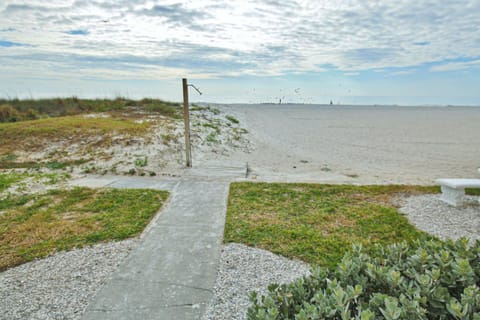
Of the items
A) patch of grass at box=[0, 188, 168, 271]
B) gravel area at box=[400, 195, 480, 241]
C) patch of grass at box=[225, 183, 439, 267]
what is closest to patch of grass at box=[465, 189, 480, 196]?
gravel area at box=[400, 195, 480, 241]

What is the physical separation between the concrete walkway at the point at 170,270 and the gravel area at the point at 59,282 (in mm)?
172

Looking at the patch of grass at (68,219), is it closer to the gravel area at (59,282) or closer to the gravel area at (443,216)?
the gravel area at (59,282)

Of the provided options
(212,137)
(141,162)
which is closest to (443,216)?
(141,162)

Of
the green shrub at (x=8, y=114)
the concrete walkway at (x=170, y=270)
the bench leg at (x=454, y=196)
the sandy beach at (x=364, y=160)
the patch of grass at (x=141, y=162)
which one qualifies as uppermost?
the green shrub at (x=8, y=114)

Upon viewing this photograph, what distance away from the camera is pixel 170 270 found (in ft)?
11.4

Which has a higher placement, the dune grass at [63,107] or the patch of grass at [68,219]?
the dune grass at [63,107]

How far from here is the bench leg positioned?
18.3ft

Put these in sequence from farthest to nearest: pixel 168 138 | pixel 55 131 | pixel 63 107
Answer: pixel 63 107
pixel 55 131
pixel 168 138

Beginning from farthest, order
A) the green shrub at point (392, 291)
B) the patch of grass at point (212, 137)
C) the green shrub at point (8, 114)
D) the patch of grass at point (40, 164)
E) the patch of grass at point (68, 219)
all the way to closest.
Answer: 1. the green shrub at point (8, 114)
2. the patch of grass at point (212, 137)
3. the patch of grass at point (40, 164)
4. the patch of grass at point (68, 219)
5. the green shrub at point (392, 291)

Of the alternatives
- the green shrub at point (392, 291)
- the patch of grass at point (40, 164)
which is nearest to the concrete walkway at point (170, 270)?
the green shrub at point (392, 291)

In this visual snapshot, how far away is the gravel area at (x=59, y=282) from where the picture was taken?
2.85 metres

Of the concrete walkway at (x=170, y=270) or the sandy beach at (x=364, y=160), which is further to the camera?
the sandy beach at (x=364, y=160)

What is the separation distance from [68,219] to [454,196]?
7140 mm

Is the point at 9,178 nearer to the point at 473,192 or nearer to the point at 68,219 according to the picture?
the point at 68,219
